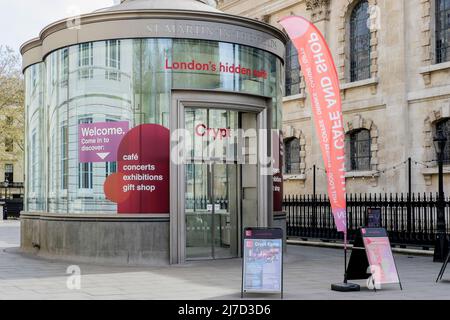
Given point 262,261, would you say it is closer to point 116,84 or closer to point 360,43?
point 116,84

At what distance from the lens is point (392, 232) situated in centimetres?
2102

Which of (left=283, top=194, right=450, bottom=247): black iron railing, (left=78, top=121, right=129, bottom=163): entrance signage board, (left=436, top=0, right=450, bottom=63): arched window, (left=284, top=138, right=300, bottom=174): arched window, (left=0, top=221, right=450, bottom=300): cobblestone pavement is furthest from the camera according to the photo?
(left=284, top=138, right=300, bottom=174): arched window

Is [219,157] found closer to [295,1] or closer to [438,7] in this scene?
[438,7]

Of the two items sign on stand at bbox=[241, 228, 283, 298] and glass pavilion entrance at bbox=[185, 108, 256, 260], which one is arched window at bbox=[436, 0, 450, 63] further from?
sign on stand at bbox=[241, 228, 283, 298]

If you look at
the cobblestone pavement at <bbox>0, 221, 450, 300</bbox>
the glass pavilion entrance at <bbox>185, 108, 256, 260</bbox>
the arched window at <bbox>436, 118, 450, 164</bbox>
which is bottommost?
the cobblestone pavement at <bbox>0, 221, 450, 300</bbox>

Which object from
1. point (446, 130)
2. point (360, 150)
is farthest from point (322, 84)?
point (360, 150)

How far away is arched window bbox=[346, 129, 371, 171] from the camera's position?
28.2 m

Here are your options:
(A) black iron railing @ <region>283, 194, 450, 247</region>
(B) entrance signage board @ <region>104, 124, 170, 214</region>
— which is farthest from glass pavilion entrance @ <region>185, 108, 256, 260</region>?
(A) black iron railing @ <region>283, 194, 450, 247</region>

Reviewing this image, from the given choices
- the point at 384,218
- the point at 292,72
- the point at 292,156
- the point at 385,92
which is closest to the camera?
the point at 384,218

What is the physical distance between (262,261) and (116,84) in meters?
6.53

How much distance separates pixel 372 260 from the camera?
38.2 ft

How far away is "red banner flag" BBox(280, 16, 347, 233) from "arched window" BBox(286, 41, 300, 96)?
2152 centimetres
